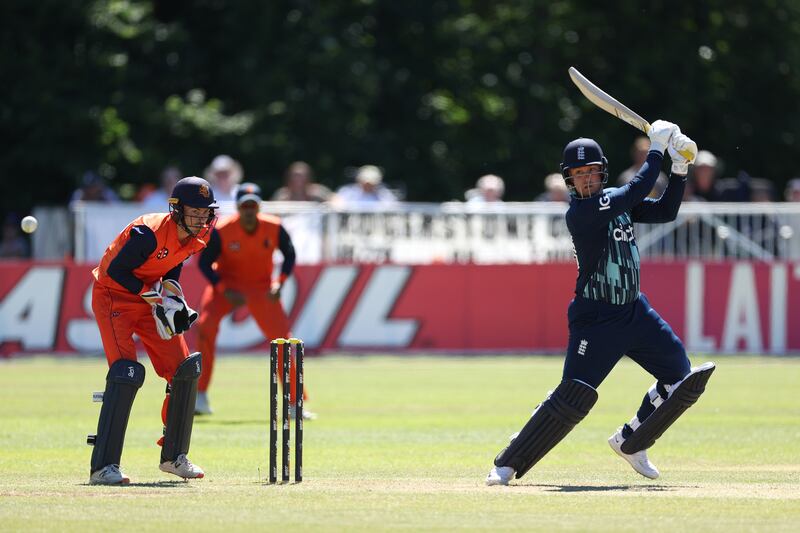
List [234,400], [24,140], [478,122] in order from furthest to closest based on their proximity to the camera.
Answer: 1. [478,122]
2. [24,140]
3. [234,400]

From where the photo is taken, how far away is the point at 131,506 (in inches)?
350

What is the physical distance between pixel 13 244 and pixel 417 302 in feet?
20.4

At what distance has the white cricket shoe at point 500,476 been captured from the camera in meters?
9.91

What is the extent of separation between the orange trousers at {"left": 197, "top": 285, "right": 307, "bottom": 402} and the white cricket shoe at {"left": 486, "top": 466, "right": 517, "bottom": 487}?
5.55 meters

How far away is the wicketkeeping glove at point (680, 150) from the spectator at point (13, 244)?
1514cm

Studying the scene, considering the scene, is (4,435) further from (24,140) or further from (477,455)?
(24,140)

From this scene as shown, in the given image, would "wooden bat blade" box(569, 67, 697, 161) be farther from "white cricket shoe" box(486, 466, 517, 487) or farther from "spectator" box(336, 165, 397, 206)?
"spectator" box(336, 165, 397, 206)

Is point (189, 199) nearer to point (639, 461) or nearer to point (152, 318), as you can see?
point (152, 318)

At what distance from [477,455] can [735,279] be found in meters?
10.6

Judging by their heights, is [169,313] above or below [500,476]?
above

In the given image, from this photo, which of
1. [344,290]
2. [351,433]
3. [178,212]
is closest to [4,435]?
[351,433]

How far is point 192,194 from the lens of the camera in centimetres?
1006

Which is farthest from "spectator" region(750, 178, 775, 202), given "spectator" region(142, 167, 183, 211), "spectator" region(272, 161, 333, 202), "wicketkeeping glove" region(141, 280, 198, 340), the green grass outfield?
"wicketkeeping glove" region(141, 280, 198, 340)

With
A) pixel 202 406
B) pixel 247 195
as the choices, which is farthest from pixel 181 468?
pixel 247 195
